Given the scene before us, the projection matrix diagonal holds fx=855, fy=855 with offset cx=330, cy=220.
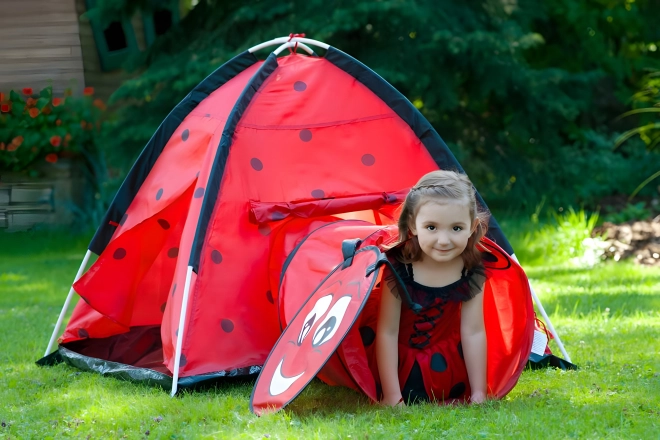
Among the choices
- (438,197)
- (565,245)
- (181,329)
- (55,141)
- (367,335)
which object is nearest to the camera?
(438,197)

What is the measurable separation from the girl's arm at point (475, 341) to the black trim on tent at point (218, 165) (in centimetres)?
105

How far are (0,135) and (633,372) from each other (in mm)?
6326

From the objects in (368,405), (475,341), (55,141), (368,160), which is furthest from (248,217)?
(55,141)

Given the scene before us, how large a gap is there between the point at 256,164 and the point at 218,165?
17 cm

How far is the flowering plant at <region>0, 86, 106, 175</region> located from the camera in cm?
782

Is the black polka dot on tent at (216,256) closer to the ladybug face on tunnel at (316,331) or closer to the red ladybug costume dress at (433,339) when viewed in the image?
the ladybug face on tunnel at (316,331)

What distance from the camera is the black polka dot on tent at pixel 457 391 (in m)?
2.94

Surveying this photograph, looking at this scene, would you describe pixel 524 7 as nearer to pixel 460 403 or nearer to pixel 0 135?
pixel 0 135

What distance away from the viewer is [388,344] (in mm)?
2842

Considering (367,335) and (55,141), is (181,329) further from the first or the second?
(55,141)

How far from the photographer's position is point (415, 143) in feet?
12.0

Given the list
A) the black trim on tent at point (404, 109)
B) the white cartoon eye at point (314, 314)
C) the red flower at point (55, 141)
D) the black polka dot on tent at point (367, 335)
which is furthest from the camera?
the red flower at point (55, 141)

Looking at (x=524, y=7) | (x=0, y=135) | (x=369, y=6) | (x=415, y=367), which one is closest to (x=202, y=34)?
(x=369, y=6)

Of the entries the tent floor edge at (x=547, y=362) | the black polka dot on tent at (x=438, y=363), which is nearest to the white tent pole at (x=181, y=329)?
the black polka dot on tent at (x=438, y=363)
